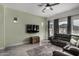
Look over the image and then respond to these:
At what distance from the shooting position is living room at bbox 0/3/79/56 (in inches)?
151

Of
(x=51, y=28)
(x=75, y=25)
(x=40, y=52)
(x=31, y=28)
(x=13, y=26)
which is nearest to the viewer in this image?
(x=40, y=52)

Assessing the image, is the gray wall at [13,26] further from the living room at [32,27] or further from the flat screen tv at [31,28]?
the flat screen tv at [31,28]

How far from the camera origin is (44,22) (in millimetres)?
7059

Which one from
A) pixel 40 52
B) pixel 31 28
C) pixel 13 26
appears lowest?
pixel 40 52

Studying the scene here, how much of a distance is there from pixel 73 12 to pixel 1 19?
4223 mm

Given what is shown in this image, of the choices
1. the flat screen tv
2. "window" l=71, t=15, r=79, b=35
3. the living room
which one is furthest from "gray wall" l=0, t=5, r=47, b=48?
"window" l=71, t=15, r=79, b=35

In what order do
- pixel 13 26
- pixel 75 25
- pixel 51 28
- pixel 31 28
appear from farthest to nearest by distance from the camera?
pixel 51 28 < pixel 31 28 < pixel 75 25 < pixel 13 26

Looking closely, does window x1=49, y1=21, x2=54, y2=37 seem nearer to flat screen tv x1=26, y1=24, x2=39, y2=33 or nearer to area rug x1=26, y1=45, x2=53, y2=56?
flat screen tv x1=26, y1=24, x2=39, y2=33

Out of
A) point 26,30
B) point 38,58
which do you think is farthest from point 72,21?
point 38,58

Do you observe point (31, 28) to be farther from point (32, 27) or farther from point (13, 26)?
point (13, 26)

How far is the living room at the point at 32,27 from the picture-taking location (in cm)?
385

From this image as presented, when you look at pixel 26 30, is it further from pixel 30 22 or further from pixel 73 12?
pixel 73 12

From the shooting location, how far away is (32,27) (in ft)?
18.4

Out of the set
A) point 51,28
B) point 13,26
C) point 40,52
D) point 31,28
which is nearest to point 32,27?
point 31,28
